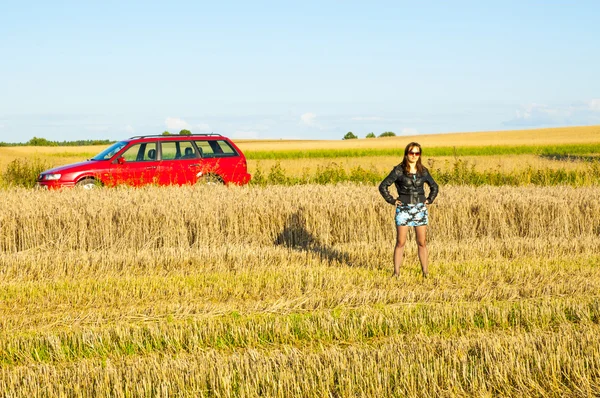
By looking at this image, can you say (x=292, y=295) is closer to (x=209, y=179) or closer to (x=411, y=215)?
(x=411, y=215)

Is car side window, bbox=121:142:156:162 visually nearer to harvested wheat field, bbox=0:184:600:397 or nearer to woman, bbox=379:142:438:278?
harvested wheat field, bbox=0:184:600:397

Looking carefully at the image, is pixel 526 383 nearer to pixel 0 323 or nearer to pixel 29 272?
pixel 0 323

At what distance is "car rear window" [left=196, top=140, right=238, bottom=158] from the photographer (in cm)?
1759

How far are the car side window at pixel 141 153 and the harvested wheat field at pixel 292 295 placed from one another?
10.0ft

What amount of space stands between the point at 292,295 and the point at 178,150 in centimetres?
953

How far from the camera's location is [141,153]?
17.4 metres

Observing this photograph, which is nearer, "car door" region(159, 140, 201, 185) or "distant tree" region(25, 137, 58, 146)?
"car door" region(159, 140, 201, 185)

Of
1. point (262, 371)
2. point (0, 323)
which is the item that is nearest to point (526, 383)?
point (262, 371)

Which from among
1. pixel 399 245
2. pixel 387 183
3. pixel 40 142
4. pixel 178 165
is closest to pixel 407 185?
pixel 387 183

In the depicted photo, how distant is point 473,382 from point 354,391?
93 centimetres

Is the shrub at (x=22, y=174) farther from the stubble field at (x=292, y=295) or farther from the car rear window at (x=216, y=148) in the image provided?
the stubble field at (x=292, y=295)

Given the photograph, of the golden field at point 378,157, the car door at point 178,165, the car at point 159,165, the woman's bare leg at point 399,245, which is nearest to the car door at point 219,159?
the car at point 159,165

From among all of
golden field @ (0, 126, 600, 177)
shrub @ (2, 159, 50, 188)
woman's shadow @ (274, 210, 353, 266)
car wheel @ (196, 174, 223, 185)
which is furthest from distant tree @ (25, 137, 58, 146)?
woman's shadow @ (274, 210, 353, 266)

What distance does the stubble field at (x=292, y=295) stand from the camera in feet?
18.3
